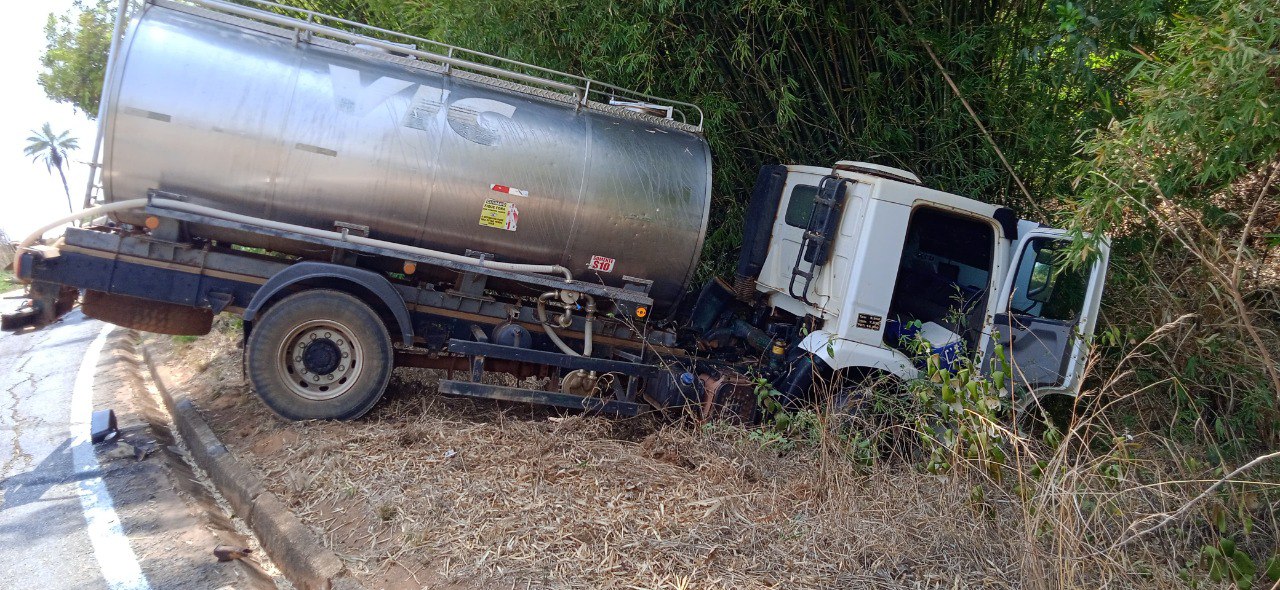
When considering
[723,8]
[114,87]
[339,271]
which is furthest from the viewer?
[723,8]

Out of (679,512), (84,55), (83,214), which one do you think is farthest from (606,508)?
(84,55)

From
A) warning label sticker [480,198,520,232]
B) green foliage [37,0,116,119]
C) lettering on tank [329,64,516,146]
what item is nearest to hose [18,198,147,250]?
lettering on tank [329,64,516,146]

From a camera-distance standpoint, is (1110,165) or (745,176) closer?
(1110,165)

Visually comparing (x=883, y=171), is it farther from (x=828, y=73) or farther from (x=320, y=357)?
(x=320, y=357)

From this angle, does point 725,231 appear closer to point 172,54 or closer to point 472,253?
point 472,253

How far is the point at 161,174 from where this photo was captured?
19.0 feet

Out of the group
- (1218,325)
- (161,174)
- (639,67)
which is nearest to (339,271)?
(161,174)

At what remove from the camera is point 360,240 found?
6070mm

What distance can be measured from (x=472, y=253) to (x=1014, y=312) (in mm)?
3985

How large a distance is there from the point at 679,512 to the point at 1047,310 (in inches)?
133

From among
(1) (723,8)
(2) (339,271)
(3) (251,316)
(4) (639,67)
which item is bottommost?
(3) (251,316)

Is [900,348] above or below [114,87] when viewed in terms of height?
below

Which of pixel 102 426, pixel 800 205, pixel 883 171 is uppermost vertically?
pixel 883 171

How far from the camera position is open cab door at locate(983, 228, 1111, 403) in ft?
20.1
